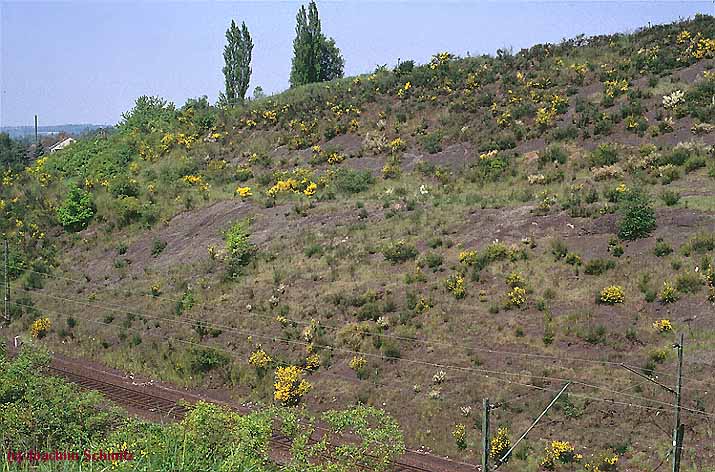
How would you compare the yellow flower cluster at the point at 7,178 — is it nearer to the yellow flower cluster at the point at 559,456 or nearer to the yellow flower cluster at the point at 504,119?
the yellow flower cluster at the point at 504,119

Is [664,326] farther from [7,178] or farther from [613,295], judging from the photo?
[7,178]

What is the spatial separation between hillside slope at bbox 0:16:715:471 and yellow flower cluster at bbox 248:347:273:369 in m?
0.11

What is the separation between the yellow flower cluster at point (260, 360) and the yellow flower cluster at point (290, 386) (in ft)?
3.26

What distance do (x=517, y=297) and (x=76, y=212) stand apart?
1173 inches

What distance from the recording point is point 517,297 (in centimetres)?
2686

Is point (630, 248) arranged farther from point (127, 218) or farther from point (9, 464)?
point (127, 218)

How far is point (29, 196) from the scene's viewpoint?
1967 inches

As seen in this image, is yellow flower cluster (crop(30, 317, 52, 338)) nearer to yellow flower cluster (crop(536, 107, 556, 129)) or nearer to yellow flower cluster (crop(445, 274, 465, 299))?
yellow flower cluster (crop(445, 274, 465, 299))

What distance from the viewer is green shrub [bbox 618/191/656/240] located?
28422mm

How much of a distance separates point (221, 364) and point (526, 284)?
11600mm

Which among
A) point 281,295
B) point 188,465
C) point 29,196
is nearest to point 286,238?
point 281,295

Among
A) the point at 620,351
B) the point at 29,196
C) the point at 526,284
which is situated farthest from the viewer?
the point at 29,196

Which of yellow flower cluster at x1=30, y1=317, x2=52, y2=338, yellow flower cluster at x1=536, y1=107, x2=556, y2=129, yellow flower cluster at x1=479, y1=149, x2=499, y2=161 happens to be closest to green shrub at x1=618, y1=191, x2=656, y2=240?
yellow flower cluster at x1=479, y1=149, x2=499, y2=161

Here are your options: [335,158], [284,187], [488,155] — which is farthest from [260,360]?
[335,158]
